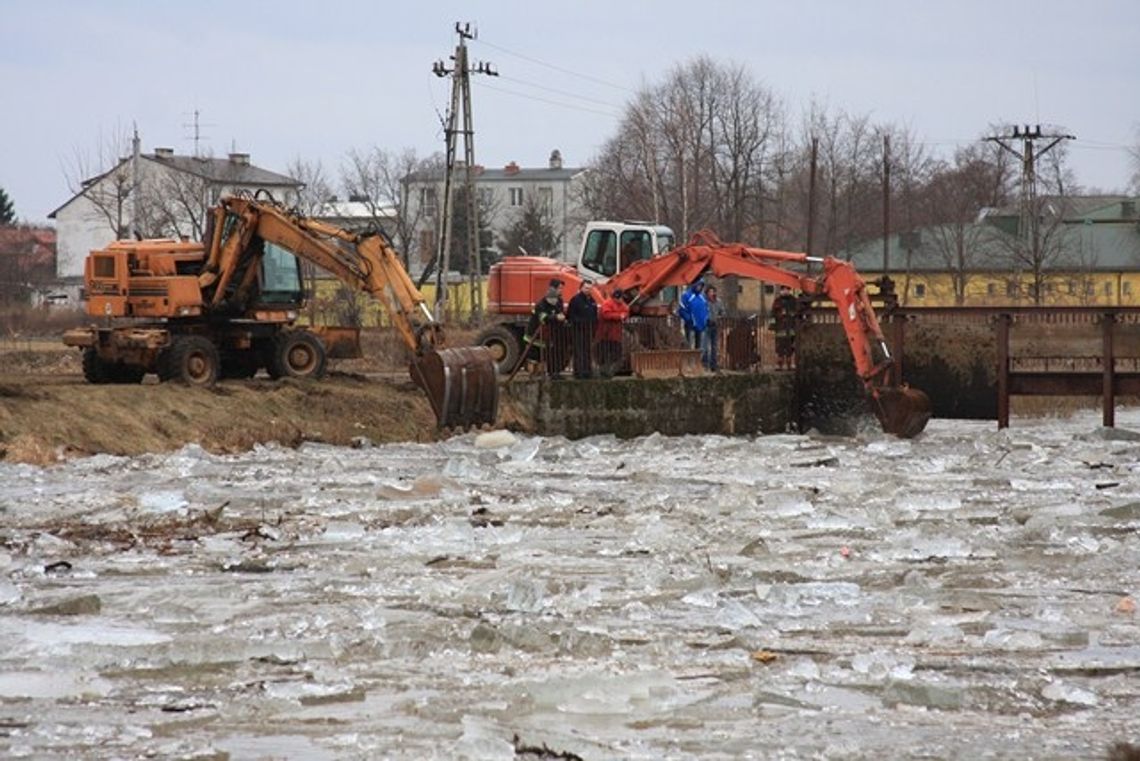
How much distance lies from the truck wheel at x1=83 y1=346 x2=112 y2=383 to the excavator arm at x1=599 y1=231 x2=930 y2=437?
7.76m

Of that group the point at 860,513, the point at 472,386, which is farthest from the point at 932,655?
the point at 472,386

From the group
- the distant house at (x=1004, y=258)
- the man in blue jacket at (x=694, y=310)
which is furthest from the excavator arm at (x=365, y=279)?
the distant house at (x=1004, y=258)

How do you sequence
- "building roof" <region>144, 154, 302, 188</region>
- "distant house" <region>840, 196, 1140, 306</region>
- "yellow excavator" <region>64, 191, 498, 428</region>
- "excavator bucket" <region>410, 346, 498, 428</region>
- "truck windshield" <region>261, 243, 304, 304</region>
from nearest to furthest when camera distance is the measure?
1. "excavator bucket" <region>410, 346, 498, 428</region>
2. "yellow excavator" <region>64, 191, 498, 428</region>
3. "truck windshield" <region>261, 243, 304, 304</region>
4. "distant house" <region>840, 196, 1140, 306</region>
5. "building roof" <region>144, 154, 302, 188</region>

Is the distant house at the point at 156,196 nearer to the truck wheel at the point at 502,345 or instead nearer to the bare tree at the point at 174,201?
the bare tree at the point at 174,201

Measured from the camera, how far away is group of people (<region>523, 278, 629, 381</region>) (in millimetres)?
29719

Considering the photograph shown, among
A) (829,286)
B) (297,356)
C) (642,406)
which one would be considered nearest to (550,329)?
(642,406)

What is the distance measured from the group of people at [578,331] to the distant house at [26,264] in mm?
38976

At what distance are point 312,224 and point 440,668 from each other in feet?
55.5

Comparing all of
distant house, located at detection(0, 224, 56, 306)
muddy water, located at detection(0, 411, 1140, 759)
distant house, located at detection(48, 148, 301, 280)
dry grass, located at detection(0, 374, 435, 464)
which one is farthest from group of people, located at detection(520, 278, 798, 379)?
distant house, located at detection(0, 224, 56, 306)

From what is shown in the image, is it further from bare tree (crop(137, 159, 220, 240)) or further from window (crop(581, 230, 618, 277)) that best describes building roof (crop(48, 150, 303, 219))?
window (crop(581, 230, 618, 277))

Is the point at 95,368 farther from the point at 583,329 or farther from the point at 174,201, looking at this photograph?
the point at 174,201

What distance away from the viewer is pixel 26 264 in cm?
8869

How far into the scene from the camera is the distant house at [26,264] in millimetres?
70500

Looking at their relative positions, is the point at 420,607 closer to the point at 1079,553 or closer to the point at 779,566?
the point at 779,566
